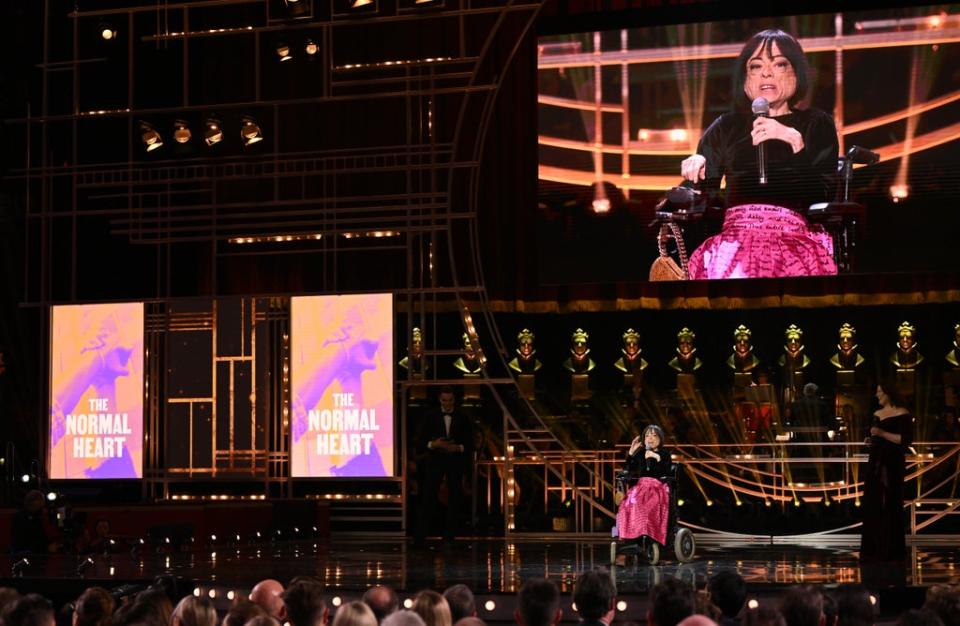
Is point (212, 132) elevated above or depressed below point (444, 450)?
above

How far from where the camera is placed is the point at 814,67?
44.7ft

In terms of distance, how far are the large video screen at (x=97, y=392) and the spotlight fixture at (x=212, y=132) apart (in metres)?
1.60

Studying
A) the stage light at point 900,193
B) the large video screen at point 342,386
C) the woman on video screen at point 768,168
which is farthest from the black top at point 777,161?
the large video screen at point 342,386

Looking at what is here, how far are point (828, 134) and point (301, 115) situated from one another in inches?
228

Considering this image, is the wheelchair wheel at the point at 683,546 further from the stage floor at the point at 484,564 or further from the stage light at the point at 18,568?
the stage light at the point at 18,568

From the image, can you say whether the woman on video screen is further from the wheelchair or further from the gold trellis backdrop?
the wheelchair

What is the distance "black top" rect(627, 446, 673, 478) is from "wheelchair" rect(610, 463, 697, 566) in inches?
1.2

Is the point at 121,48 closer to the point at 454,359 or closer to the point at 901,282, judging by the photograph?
the point at 454,359

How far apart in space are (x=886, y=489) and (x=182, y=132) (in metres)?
6.78

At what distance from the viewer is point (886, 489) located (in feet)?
31.4

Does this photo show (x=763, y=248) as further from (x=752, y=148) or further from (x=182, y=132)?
(x=182, y=132)

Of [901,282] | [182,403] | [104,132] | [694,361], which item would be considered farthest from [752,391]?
[104,132]

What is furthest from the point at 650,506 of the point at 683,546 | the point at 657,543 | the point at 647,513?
the point at 683,546

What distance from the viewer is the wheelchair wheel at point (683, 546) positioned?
9383 millimetres
